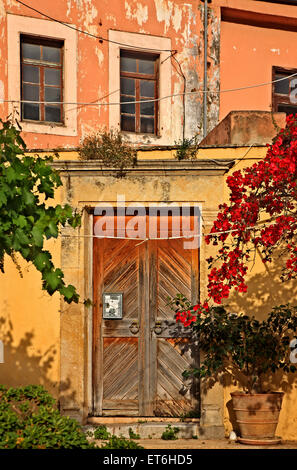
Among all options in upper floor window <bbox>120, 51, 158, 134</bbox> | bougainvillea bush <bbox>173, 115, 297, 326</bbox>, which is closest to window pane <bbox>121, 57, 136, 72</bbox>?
upper floor window <bbox>120, 51, 158, 134</bbox>

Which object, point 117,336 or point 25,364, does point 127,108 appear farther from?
point 25,364

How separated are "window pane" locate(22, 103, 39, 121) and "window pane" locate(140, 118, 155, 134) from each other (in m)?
1.83

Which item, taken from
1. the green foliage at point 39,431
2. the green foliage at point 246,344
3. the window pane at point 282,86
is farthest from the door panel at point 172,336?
the window pane at point 282,86

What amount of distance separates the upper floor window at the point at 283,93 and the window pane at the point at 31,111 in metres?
4.47

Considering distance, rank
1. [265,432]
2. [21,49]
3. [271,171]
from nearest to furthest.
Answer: [271,171] < [265,432] < [21,49]

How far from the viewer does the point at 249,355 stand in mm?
9305

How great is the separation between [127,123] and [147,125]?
1.19 feet

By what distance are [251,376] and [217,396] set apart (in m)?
0.57

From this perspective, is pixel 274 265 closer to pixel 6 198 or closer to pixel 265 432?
pixel 265 432

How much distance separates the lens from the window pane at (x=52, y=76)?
41.6ft

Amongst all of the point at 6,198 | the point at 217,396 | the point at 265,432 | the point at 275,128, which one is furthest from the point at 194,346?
the point at 6,198

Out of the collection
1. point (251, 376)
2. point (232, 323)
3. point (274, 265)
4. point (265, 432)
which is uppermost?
point (274, 265)

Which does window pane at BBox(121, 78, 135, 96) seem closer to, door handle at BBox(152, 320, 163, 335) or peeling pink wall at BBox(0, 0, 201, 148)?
peeling pink wall at BBox(0, 0, 201, 148)

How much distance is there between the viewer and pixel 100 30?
1300cm
